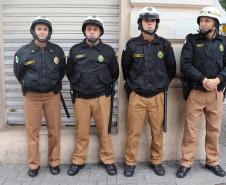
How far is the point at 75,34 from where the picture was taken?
5.44m

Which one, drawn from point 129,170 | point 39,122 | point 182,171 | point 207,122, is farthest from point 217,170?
point 39,122

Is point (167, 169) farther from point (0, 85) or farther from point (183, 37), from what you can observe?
point (0, 85)

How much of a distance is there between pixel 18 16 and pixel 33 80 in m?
1.30

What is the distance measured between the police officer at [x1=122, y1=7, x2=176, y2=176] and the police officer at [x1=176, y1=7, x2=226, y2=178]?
0.25m

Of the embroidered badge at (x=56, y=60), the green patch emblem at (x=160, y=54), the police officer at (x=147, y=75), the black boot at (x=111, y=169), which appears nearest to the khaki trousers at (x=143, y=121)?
the police officer at (x=147, y=75)

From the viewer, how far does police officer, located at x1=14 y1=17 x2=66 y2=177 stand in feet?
15.1

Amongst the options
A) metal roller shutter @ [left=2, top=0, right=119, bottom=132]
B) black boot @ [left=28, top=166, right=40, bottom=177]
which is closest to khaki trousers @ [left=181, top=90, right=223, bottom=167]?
metal roller shutter @ [left=2, top=0, right=119, bottom=132]

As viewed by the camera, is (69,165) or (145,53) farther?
(69,165)

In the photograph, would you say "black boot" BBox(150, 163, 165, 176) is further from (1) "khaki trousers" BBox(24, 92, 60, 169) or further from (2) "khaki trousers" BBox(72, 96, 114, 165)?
(1) "khaki trousers" BBox(24, 92, 60, 169)

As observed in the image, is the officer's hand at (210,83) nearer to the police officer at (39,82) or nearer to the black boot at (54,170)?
the police officer at (39,82)

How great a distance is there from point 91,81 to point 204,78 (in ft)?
4.53

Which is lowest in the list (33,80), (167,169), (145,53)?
(167,169)

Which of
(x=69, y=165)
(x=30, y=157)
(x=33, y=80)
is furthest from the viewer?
(x=69, y=165)

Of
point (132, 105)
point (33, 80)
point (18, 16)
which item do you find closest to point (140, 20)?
point (132, 105)
